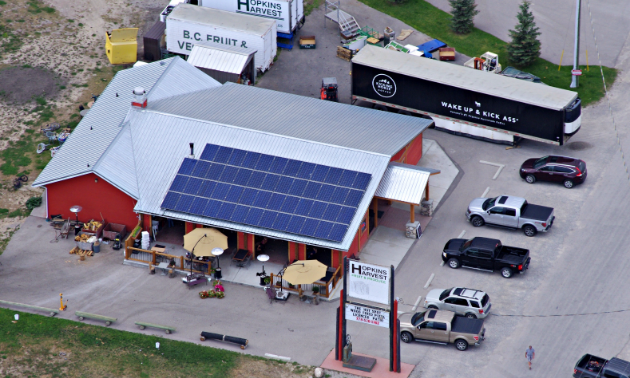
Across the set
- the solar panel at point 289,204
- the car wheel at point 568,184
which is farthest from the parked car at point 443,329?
the car wheel at point 568,184

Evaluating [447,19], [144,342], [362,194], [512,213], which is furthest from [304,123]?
[447,19]

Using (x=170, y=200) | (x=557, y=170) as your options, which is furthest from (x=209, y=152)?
(x=557, y=170)

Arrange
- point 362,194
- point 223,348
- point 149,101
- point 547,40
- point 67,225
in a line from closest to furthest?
point 223,348, point 362,194, point 67,225, point 149,101, point 547,40

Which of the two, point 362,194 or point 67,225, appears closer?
point 362,194

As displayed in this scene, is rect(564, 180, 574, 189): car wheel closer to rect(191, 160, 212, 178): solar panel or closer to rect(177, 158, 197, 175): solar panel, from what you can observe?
rect(191, 160, 212, 178): solar panel

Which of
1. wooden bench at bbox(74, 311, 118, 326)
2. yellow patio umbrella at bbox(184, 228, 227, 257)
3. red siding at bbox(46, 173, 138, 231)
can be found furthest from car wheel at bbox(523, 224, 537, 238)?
wooden bench at bbox(74, 311, 118, 326)

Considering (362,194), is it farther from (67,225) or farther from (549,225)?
(67,225)
